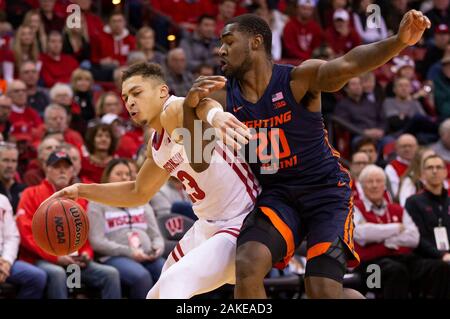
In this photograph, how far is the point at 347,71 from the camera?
5.16 metres

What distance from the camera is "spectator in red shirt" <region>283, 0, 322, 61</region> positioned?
14.2 m

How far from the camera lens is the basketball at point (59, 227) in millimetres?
5918

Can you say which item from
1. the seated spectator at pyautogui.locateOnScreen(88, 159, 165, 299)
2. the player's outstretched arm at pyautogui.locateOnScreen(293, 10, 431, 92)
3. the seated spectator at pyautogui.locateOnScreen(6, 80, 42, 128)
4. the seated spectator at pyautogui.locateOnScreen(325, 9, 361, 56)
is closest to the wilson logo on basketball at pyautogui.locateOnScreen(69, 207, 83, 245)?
the player's outstretched arm at pyautogui.locateOnScreen(293, 10, 431, 92)

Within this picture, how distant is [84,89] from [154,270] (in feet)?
10.7

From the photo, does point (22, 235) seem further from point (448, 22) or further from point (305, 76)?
point (448, 22)

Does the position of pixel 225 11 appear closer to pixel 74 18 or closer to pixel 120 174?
pixel 74 18

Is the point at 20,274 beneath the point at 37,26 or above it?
beneath

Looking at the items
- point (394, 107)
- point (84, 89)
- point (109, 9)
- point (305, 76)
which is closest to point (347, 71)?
point (305, 76)

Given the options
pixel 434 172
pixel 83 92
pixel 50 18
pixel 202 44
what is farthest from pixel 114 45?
pixel 434 172

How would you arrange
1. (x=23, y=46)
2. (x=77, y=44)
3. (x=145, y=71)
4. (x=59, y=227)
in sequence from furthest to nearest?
(x=77, y=44) < (x=23, y=46) < (x=59, y=227) < (x=145, y=71)

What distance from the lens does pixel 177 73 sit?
A: 12.3 metres

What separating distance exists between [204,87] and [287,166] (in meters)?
0.83

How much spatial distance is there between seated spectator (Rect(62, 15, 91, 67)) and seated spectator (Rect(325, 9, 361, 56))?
406 cm
